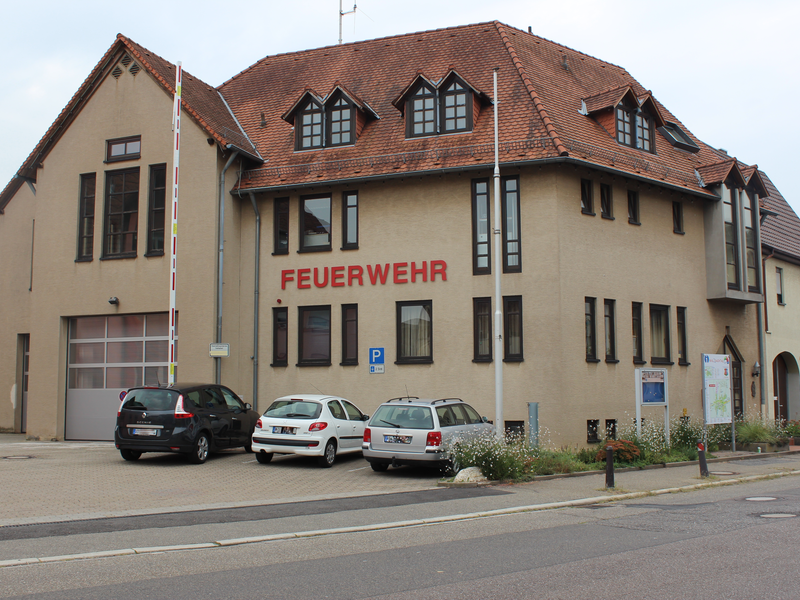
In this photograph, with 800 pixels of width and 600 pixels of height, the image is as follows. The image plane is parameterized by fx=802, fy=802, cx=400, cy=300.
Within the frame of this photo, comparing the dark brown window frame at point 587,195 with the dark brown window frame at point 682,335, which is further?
the dark brown window frame at point 682,335

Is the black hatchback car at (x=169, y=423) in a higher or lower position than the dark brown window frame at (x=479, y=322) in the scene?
lower

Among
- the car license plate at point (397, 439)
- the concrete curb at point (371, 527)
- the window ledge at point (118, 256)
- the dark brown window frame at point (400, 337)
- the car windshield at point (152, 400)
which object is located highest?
the window ledge at point (118, 256)

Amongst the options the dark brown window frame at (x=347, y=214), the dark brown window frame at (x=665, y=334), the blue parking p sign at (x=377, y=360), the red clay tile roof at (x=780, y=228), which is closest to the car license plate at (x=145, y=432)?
the blue parking p sign at (x=377, y=360)

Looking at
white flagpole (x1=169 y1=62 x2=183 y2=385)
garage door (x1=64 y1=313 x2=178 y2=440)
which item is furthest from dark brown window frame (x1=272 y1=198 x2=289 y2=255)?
garage door (x1=64 y1=313 x2=178 y2=440)

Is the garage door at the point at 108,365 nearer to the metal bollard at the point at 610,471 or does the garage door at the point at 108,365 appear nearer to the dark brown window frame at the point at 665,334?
the metal bollard at the point at 610,471

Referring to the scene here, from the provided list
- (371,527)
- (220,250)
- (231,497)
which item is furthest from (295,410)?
(371,527)

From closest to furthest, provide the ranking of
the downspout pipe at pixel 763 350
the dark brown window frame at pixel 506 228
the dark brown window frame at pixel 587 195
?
the dark brown window frame at pixel 506 228, the dark brown window frame at pixel 587 195, the downspout pipe at pixel 763 350

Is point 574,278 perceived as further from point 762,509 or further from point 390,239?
point 762,509

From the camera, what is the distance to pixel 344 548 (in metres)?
8.95

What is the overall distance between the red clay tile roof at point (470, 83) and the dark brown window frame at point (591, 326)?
3625 millimetres

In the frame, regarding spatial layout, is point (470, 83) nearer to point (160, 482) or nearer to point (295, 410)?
point (295, 410)

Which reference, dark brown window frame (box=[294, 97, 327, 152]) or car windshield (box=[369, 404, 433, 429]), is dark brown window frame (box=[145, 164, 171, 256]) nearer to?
dark brown window frame (box=[294, 97, 327, 152])

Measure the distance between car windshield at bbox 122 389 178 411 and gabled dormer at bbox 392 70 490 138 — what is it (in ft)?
33.1

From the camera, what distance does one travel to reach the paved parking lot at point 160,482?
39.8 feet
